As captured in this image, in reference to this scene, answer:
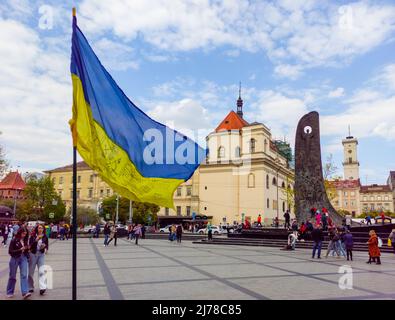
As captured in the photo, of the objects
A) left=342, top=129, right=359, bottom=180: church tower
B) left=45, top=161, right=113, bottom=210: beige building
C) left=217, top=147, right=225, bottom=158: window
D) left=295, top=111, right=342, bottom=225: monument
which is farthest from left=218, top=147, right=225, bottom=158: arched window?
left=342, top=129, right=359, bottom=180: church tower

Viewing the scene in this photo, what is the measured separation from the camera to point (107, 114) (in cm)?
683

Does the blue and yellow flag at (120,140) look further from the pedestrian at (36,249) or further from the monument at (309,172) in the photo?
the monument at (309,172)

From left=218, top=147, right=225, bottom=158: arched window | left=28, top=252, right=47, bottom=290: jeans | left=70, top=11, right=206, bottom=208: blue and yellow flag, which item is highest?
left=218, top=147, right=225, bottom=158: arched window

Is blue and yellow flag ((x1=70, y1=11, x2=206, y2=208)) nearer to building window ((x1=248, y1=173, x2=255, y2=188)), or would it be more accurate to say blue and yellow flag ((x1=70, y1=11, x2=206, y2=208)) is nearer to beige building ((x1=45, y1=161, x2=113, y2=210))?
building window ((x1=248, y1=173, x2=255, y2=188))

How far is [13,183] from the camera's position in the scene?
10125 centimetres

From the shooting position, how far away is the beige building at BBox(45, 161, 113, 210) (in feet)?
277

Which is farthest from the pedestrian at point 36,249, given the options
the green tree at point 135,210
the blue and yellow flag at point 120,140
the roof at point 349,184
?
the roof at point 349,184

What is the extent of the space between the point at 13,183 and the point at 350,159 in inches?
4410

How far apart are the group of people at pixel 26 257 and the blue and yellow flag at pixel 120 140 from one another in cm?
401

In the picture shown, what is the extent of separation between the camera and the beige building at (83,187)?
277 feet

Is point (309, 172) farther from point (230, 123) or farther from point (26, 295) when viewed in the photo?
point (230, 123)

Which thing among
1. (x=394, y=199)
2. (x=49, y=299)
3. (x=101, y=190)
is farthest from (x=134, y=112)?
(x=394, y=199)

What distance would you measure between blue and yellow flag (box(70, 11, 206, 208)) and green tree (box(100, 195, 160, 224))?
5538 centimetres
